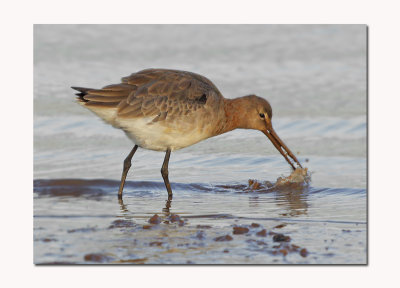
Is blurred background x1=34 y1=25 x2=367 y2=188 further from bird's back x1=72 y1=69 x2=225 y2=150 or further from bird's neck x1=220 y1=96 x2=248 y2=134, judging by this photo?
bird's back x1=72 y1=69 x2=225 y2=150

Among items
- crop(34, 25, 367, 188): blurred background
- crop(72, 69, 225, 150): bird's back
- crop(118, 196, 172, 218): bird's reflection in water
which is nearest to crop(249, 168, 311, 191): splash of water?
crop(34, 25, 367, 188): blurred background

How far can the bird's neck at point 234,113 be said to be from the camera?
9234mm

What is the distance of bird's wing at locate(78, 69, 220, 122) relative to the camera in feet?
27.0

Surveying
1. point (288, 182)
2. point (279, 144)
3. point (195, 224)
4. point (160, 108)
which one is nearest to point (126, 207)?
point (195, 224)

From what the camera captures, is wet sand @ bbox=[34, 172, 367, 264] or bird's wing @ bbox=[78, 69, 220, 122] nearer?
wet sand @ bbox=[34, 172, 367, 264]

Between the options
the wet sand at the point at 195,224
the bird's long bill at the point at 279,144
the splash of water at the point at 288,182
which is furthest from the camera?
the bird's long bill at the point at 279,144

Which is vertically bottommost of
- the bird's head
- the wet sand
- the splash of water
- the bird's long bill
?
the wet sand

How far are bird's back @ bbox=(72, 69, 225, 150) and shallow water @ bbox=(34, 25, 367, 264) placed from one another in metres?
0.72

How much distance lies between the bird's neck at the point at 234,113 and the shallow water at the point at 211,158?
25.8 inches

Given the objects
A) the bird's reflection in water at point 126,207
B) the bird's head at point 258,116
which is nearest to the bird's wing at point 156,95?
the bird's head at point 258,116

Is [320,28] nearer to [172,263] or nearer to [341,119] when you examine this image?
[341,119]

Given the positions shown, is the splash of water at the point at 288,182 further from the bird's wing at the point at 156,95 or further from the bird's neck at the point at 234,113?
the bird's wing at the point at 156,95

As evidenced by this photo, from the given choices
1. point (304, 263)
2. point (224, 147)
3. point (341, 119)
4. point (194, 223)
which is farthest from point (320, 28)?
point (304, 263)

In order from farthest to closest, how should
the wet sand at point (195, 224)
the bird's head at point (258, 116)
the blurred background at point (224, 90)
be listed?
the blurred background at point (224, 90)
the bird's head at point (258, 116)
the wet sand at point (195, 224)
